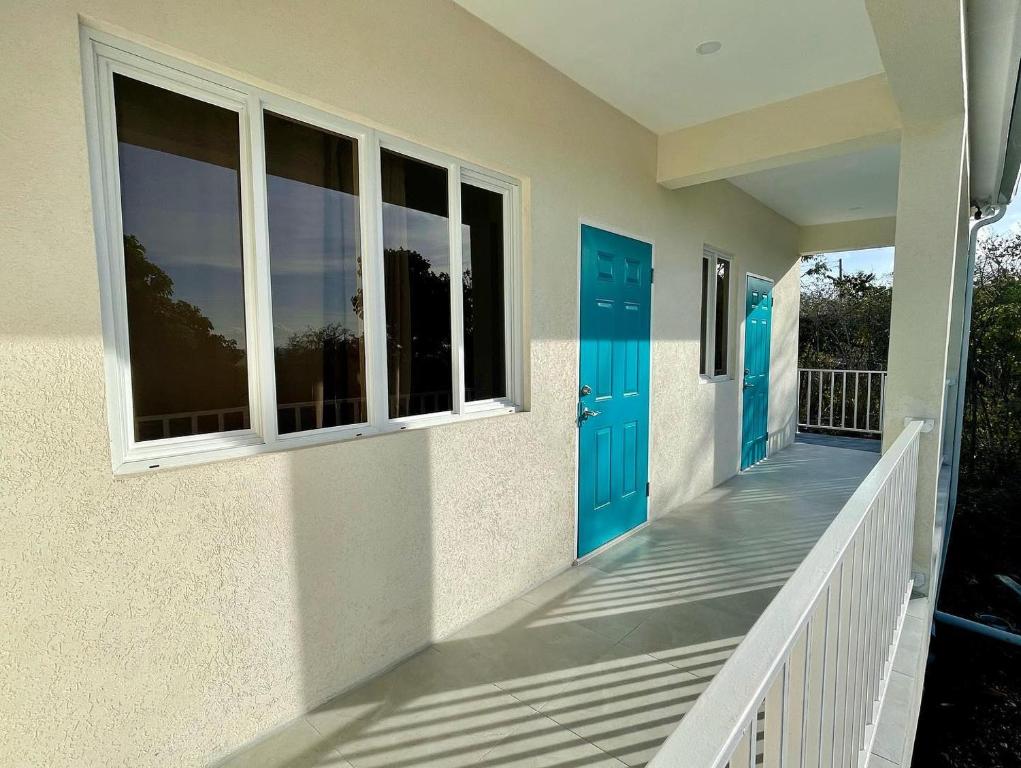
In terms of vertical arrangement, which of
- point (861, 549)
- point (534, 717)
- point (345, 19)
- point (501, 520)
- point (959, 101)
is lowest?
point (534, 717)

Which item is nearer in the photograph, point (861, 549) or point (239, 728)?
point (861, 549)

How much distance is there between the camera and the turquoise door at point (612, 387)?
3410mm

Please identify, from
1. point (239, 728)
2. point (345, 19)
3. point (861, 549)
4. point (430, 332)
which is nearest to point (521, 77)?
point (345, 19)

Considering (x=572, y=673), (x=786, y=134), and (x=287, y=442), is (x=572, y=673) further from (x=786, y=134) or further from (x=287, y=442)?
(x=786, y=134)

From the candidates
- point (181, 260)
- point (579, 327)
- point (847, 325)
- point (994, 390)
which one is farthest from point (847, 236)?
point (181, 260)

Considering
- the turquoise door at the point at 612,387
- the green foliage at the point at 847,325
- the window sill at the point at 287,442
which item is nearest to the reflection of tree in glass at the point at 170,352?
the window sill at the point at 287,442

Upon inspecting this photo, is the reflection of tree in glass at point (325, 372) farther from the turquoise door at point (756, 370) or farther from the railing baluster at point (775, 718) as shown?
the turquoise door at point (756, 370)

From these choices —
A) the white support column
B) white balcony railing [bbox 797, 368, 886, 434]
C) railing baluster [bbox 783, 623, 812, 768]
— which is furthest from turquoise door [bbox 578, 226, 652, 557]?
white balcony railing [bbox 797, 368, 886, 434]

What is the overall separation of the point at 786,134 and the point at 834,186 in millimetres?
2252

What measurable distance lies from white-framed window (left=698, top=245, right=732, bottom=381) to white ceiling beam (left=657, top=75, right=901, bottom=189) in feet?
3.89

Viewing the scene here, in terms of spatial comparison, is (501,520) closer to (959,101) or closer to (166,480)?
(166,480)

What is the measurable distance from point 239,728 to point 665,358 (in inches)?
138

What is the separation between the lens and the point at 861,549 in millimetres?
1374

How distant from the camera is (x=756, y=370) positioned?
19.7ft
